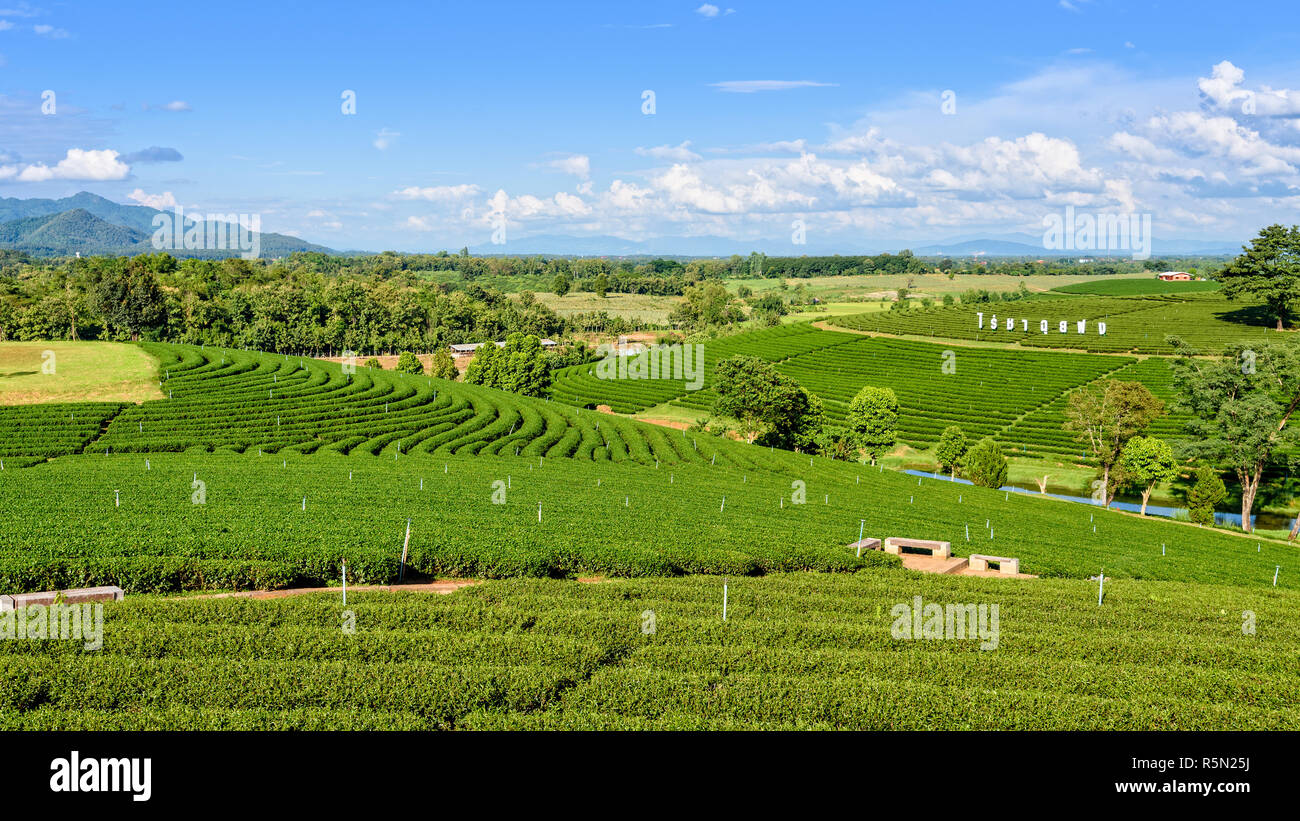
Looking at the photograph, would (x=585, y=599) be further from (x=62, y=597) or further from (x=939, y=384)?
(x=939, y=384)

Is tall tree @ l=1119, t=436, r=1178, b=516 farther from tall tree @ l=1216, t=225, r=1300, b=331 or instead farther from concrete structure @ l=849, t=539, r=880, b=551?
tall tree @ l=1216, t=225, r=1300, b=331

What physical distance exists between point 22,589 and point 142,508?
698 cm

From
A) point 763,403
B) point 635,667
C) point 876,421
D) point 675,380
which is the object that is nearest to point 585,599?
point 635,667

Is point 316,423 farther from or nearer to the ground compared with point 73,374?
nearer to the ground

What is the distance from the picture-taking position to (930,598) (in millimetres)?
20406

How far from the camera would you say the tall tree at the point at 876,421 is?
209ft

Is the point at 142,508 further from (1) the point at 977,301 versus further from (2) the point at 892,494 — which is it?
(1) the point at 977,301

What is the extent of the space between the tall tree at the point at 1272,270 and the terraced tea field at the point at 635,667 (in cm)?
10811

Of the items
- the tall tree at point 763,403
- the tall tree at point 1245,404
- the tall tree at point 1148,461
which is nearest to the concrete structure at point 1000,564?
the tall tree at point 1245,404

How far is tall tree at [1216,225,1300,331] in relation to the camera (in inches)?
4013

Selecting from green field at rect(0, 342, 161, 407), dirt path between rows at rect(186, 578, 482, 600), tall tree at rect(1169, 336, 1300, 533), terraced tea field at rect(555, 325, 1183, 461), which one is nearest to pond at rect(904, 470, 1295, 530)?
tall tree at rect(1169, 336, 1300, 533)

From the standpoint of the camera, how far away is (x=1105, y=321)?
12888 cm

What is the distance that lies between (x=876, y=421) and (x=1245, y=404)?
24630 mm
